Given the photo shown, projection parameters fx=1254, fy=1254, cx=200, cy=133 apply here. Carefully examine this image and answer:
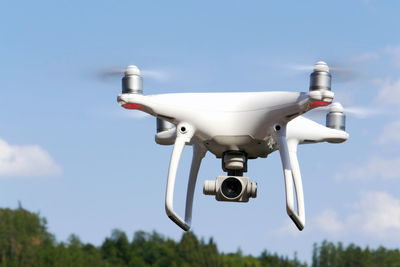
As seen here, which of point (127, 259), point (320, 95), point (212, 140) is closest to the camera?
point (320, 95)

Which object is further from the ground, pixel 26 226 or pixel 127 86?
pixel 26 226

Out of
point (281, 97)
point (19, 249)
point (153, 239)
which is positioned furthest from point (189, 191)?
point (153, 239)

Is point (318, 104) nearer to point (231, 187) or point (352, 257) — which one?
point (231, 187)

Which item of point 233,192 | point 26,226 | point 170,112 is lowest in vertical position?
point 233,192

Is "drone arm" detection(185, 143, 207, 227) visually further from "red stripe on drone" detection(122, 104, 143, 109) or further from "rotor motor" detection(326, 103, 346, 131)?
"rotor motor" detection(326, 103, 346, 131)

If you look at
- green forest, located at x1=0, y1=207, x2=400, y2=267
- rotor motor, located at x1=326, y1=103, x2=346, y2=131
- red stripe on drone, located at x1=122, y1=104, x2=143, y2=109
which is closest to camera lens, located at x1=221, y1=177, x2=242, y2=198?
red stripe on drone, located at x1=122, y1=104, x2=143, y2=109

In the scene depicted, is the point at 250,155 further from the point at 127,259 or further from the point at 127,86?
the point at 127,259
